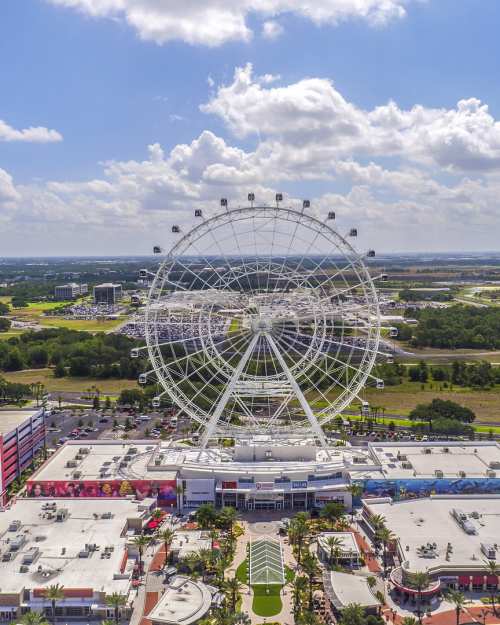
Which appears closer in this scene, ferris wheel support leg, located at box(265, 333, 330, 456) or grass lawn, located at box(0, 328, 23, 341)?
ferris wheel support leg, located at box(265, 333, 330, 456)

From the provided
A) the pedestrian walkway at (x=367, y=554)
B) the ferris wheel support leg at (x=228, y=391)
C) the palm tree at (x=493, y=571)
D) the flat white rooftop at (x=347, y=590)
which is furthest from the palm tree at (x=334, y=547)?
the ferris wheel support leg at (x=228, y=391)

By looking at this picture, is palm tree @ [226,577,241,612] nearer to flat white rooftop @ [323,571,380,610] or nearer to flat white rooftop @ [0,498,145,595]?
flat white rooftop @ [323,571,380,610]

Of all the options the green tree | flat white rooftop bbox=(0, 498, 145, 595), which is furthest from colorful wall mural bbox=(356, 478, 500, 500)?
flat white rooftop bbox=(0, 498, 145, 595)

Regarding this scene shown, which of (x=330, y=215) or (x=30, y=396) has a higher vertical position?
(x=330, y=215)

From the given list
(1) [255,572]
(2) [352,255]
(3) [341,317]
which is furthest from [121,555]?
(2) [352,255]

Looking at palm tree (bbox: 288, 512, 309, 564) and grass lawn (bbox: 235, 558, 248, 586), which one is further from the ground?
palm tree (bbox: 288, 512, 309, 564)

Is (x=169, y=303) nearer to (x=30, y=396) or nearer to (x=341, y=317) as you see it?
(x=341, y=317)
